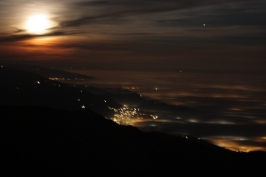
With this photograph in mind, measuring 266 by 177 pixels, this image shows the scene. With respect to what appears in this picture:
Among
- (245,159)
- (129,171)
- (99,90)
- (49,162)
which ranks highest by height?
(49,162)

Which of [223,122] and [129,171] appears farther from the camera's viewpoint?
[223,122]

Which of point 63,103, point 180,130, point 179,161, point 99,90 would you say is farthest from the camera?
point 99,90

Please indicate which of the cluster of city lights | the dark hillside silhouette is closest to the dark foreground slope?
the cluster of city lights

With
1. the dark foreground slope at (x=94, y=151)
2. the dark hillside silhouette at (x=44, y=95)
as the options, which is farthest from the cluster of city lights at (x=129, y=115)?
the dark foreground slope at (x=94, y=151)

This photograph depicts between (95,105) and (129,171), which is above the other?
(129,171)

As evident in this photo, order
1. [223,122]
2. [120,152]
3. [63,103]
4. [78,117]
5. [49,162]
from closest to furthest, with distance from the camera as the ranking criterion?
[49,162] → [120,152] → [78,117] → [223,122] → [63,103]

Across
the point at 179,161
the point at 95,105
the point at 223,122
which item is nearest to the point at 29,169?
the point at 179,161

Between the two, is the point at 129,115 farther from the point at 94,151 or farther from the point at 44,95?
the point at 94,151

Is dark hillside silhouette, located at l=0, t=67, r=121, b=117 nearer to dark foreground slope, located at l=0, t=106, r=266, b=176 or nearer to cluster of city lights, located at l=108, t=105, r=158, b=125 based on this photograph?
cluster of city lights, located at l=108, t=105, r=158, b=125

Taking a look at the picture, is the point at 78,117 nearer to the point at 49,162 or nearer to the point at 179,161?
the point at 179,161
